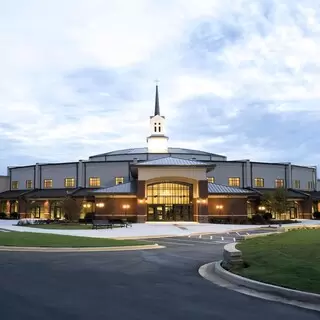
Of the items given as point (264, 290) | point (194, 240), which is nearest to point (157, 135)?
point (194, 240)

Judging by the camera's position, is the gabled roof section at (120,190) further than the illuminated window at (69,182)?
No

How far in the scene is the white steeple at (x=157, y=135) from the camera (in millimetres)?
85188

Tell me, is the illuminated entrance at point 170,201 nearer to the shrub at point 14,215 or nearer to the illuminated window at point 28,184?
the shrub at point 14,215

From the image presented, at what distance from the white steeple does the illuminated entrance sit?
22698mm

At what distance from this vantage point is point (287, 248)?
16.7 m

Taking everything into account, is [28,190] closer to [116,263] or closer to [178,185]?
[178,185]

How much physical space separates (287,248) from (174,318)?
32.1 feet

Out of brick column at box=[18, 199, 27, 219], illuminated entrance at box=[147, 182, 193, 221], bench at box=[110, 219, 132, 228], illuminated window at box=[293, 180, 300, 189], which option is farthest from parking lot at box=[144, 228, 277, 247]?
illuminated window at box=[293, 180, 300, 189]

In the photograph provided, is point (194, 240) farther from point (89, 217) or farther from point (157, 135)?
point (157, 135)

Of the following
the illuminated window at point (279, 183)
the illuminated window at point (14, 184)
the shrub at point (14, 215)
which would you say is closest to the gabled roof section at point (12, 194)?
Answer: the illuminated window at point (14, 184)

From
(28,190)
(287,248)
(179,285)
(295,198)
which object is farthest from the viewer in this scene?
(28,190)

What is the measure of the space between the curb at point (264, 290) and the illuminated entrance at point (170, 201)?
49.4 m

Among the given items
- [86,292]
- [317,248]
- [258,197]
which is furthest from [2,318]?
[258,197]

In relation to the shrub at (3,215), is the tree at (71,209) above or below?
above
